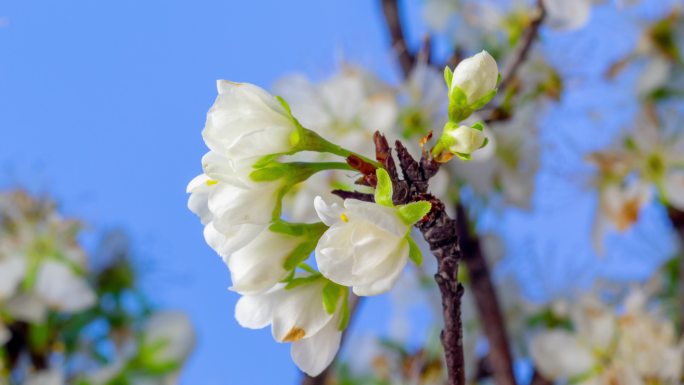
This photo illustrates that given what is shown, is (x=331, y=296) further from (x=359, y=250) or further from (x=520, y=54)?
(x=520, y=54)

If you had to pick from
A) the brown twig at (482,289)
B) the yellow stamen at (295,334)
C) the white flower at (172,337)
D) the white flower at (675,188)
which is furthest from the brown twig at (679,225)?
the yellow stamen at (295,334)

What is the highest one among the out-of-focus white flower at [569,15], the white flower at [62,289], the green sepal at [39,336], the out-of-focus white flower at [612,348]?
the out-of-focus white flower at [569,15]

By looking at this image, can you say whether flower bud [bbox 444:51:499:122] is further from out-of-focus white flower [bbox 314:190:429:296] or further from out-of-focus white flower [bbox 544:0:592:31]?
out-of-focus white flower [bbox 544:0:592:31]

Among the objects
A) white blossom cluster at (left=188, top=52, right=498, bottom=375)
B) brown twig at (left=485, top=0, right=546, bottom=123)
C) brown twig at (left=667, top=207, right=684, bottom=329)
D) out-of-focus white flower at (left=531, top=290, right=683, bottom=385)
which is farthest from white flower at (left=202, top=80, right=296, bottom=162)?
brown twig at (left=667, top=207, right=684, bottom=329)

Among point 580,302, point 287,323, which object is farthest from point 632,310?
point 287,323

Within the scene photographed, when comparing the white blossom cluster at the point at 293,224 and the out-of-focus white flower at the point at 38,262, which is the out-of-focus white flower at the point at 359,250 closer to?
the white blossom cluster at the point at 293,224

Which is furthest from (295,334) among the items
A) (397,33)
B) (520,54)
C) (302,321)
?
(397,33)
